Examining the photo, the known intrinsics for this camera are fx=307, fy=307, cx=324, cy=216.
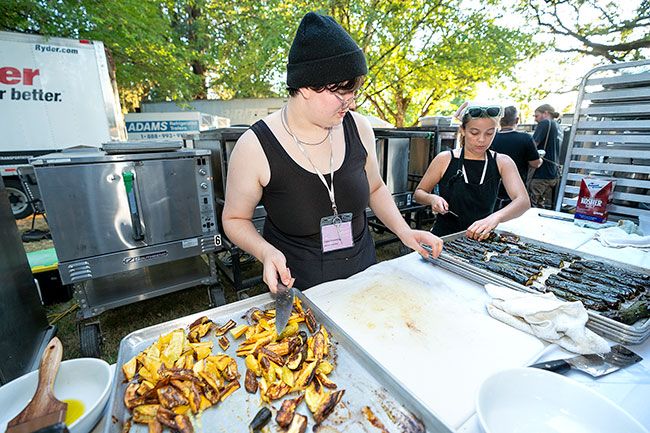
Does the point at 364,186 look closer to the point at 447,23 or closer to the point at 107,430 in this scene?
the point at 107,430

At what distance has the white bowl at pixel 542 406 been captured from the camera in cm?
88

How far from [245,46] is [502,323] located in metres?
12.9

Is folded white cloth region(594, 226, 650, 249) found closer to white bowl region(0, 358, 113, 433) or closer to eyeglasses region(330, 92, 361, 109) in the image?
eyeglasses region(330, 92, 361, 109)

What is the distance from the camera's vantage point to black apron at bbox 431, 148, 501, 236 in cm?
288

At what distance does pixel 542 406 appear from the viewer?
0.97 m

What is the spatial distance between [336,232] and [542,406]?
1212mm

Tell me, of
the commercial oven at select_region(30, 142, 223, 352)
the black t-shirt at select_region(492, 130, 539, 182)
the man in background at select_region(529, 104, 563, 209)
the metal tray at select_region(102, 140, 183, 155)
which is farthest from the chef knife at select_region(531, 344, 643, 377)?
the man in background at select_region(529, 104, 563, 209)

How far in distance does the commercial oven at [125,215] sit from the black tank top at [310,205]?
1.65 metres

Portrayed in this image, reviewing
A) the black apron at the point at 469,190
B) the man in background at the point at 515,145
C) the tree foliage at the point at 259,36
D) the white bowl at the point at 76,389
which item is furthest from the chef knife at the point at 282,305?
the tree foliage at the point at 259,36

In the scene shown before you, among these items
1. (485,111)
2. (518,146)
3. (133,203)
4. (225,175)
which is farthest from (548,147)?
(133,203)

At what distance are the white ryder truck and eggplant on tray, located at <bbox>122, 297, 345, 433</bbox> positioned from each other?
7930mm

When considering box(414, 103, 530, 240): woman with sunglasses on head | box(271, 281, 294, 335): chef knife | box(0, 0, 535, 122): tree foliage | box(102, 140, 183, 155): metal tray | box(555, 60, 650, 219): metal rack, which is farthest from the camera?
box(0, 0, 535, 122): tree foliage

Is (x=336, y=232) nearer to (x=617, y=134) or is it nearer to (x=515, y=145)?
(x=617, y=134)

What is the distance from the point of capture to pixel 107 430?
874 millimetres
